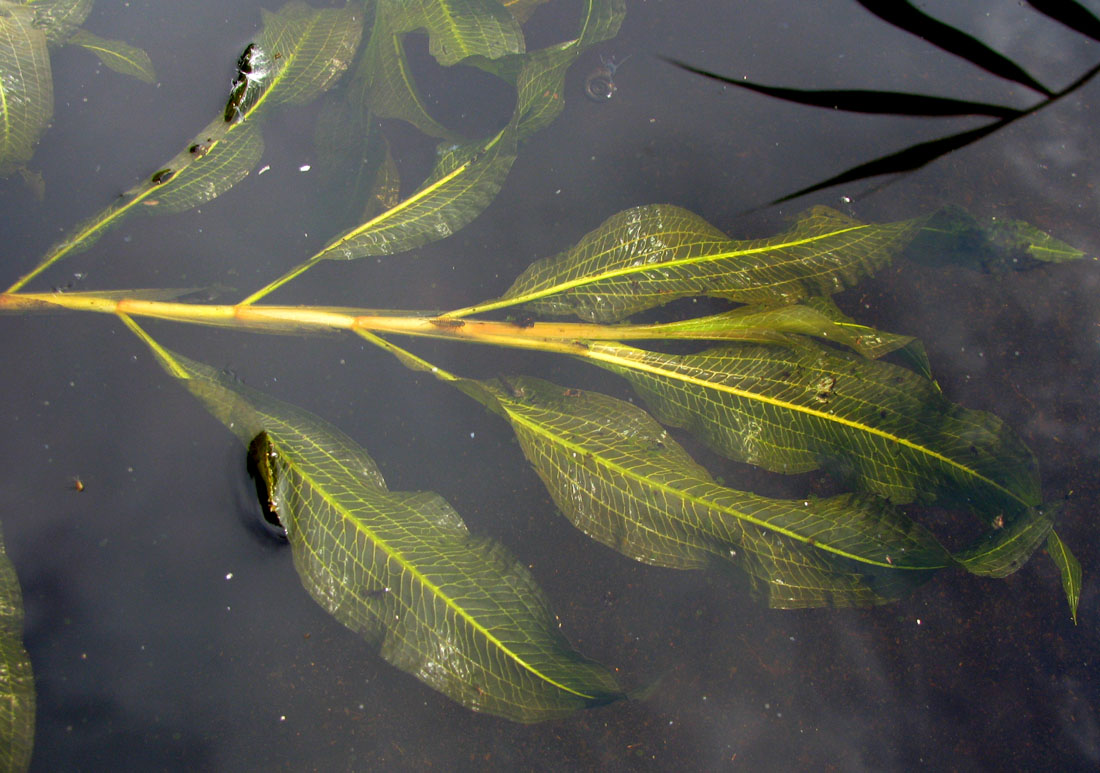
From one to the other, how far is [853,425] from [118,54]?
103 inches

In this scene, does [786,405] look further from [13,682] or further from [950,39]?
[13,682]

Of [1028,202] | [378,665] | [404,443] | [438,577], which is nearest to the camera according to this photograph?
[438,577]

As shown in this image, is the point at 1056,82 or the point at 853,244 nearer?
the point at 853,244

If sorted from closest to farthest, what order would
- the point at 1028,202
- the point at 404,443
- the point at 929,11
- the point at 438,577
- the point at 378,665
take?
the point at 438,577
the point at 378,665
the point at 404,443
the point at 1028,202
the point at 929,11

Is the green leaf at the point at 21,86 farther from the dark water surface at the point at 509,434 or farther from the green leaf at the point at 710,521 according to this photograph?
the green leaf at the point at 710,521

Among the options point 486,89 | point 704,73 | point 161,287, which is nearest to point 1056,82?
point 704,73

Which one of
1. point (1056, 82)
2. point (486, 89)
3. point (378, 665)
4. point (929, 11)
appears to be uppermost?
point (486, 89)

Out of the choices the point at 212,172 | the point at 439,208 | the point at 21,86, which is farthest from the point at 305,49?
the point at 21,86

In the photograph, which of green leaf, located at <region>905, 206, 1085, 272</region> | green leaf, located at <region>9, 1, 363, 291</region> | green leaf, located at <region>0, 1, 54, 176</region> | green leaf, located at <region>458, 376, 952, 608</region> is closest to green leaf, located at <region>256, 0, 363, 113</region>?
green leaf, located at <region>9, 1, 363, 291</region>

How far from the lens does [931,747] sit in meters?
1.88

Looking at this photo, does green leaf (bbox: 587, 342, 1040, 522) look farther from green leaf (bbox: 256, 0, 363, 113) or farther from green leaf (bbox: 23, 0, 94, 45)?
green leaf (bbox: 23, 0, 94, 45)

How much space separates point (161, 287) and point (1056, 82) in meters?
3.33

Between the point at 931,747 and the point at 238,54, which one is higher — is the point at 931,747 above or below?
below

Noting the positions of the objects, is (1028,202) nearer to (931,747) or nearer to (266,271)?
(931,747)
